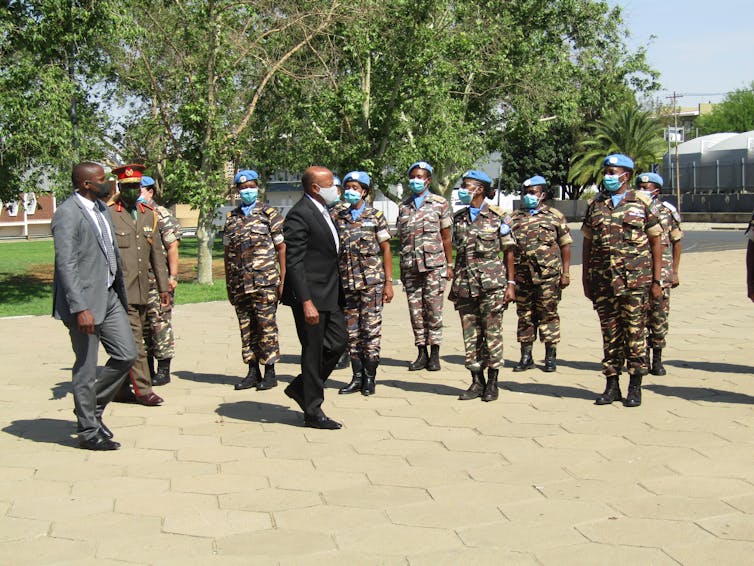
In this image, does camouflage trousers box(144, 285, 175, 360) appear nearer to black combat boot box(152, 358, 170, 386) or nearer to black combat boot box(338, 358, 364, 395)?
black combat boot box(152, 358, 170, 386)

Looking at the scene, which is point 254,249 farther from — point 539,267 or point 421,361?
point 539,267

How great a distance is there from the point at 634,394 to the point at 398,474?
2565 mm

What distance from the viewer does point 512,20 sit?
2855 cm

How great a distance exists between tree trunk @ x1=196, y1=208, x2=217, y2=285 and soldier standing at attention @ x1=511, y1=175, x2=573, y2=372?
11.4m

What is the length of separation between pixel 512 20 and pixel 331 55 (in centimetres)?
907

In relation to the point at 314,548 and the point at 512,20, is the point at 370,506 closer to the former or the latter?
the point at 314,548

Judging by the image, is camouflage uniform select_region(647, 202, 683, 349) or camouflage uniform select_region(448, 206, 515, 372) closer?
camouflage uniform select_region(448, 206, 515, 372)

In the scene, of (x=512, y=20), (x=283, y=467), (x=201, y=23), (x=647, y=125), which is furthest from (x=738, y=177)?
(x=283, y=467)

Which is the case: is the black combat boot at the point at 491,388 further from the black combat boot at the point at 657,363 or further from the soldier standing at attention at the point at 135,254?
the soldier standing at attention at the point at 135,254

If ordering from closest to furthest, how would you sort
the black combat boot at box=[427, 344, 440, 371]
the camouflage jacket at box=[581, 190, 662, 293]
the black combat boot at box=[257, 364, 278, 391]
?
the camouflage jacket at box=[581, 190, 662, 293]
the black combat boot at box=[257, 364, 278, 391]
the black combat boot at box=[427, 344, 440, 371]

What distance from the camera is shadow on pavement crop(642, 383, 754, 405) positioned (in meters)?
7.67

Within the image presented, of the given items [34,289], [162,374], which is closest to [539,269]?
[162,374]

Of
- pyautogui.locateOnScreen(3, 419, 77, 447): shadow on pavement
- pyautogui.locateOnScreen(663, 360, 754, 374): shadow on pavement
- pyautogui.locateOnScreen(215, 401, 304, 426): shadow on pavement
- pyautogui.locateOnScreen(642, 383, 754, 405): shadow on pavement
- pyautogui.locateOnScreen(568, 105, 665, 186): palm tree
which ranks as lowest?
pyautogui.locateOnScreen(642, 383, 754, 405): shadow on pavement

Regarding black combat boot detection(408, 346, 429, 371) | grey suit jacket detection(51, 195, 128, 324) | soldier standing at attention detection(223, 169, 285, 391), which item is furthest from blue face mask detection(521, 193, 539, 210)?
grey suit jacket detection(51, 195, 128, 324)
